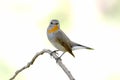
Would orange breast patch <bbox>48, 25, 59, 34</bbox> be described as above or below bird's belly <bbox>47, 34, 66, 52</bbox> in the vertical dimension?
above

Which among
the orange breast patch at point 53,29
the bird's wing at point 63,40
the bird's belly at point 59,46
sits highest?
the orange breast patch at point 53,29

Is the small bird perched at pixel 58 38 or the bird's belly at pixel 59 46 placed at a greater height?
the small bird perched at pixel 58 38

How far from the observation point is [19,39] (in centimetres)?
645

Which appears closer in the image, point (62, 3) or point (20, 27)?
point (20, 27)

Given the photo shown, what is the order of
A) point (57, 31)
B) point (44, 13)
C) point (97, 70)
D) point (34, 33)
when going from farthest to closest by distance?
point (44, 13) → point (34, 33) → point (97, 70) → point (57, 31)

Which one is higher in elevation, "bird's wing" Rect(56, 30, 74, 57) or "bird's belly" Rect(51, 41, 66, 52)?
"bird's wing" Rect(56, 30, 74, 57)

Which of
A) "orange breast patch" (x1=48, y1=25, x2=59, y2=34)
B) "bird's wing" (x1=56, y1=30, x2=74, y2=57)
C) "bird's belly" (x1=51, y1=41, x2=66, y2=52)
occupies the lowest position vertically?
"bird's belly" (x1=51, y1=41, x2=66, y2=52)

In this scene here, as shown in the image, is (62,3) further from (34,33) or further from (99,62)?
(99,62)

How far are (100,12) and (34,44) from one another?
4.56 feet

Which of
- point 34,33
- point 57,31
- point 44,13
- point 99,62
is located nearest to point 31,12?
point 44,13

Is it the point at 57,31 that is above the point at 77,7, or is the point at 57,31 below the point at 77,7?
above

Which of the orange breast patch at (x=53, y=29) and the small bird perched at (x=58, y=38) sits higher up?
the orange breast patch at (x=53, y=29)

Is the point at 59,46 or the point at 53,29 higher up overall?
the point at 53,29

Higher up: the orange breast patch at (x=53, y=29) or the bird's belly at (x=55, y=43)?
the orange breast patch at (x=53, y=29)
